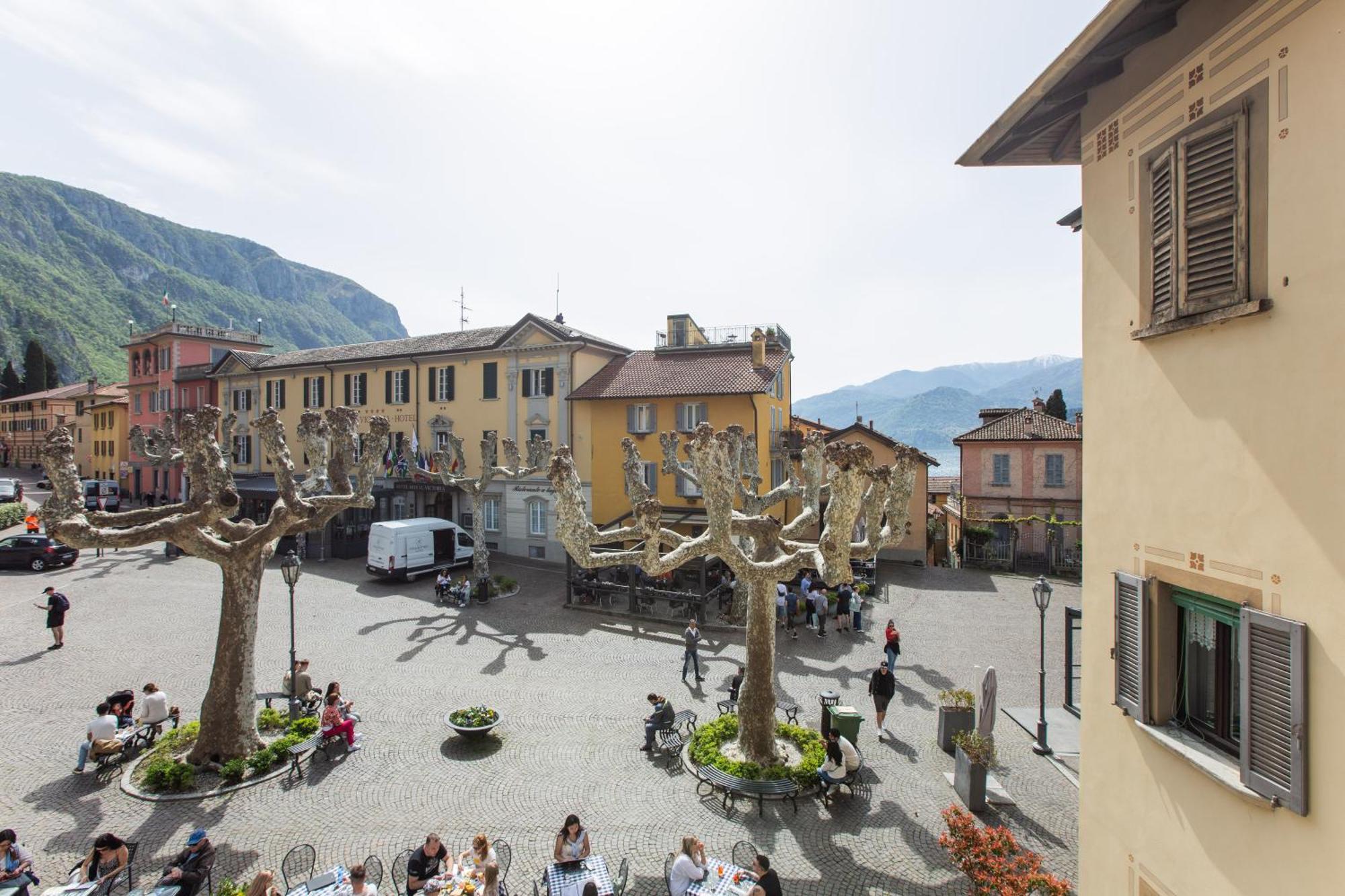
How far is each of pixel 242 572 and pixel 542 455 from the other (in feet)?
50.8

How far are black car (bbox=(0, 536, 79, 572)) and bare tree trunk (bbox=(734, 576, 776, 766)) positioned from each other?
31640 mm

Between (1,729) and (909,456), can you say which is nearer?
(909,456)

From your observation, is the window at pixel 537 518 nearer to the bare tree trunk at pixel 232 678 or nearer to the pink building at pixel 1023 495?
the bare tree trunk at pixel 232 678

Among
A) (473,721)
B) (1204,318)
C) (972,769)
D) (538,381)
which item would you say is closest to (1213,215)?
(1204,318)

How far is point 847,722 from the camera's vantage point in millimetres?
11805

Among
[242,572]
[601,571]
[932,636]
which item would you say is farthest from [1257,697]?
[601,571]

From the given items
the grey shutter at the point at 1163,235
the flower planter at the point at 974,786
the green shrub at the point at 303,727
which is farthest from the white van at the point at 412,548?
the grey shutter at the point at 1163,235

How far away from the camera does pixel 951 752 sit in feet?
40.3

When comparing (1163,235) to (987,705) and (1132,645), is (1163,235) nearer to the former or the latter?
(1132,645)

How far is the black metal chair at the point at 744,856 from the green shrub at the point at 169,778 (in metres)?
9.35

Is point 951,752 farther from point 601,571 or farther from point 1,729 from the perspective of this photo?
point 1,729

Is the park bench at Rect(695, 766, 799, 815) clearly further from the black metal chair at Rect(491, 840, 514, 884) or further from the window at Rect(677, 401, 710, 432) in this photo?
the window at Rect(677, 401, 710, 432)

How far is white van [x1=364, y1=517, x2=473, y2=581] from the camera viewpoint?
25844 mm

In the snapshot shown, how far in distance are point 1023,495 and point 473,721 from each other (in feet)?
97.9
